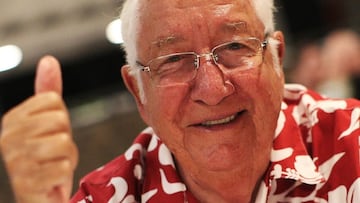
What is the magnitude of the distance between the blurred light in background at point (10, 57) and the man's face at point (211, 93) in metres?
4.04

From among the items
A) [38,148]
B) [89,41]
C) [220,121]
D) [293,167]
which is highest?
[38,148]

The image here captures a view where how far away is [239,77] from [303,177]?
26 centimetres

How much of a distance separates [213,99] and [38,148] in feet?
1.26

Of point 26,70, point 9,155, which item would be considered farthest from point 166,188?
point 26,70

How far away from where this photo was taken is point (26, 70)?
5.48m

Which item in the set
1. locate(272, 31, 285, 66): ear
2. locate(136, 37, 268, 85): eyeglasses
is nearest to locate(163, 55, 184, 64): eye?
locate(136, 37, 268, 85): eyeglasses

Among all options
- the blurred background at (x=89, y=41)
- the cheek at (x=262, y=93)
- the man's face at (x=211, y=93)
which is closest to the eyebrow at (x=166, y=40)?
the man's face at (x=211, y=93)

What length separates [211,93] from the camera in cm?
142

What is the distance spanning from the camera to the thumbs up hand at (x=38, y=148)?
47.2 inches

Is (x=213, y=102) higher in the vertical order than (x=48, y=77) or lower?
lower

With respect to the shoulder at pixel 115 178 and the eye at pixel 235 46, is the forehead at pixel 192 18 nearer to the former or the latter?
the eye at pixel 235 46

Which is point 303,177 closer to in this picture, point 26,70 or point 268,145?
point 268,145

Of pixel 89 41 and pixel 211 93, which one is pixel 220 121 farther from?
pixel 89 41

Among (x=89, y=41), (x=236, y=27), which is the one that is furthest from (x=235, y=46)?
(x=89, y=41)
